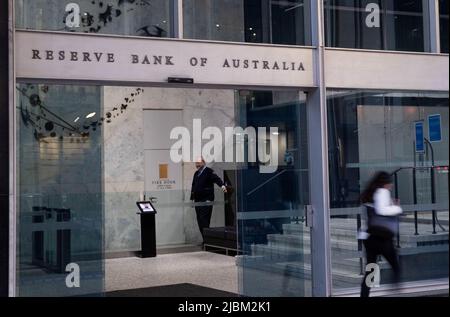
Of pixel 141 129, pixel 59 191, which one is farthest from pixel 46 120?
pixel 141 129

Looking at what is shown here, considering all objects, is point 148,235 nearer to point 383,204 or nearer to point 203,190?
point 203,190

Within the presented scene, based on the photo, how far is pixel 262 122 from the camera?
934 cm

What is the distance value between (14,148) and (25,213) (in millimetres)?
834

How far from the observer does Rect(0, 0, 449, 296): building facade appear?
26.2ft

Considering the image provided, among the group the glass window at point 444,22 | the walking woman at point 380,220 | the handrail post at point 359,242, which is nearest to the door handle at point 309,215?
the handrail post at point 359,242

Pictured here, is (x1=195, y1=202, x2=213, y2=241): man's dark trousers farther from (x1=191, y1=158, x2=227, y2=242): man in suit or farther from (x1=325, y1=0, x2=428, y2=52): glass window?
(x1=325, y1=0, x2=428, y2=52): glass window

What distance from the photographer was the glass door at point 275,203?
920cm

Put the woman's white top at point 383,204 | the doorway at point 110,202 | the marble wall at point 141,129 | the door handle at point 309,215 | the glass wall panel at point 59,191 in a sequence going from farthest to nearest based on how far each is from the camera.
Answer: the marble wall at point 141,129 → the door handle at point 309,215 → the doorway at point 110,202 → the glass wall panel at point 59,191 → the woman's white top at point 383,204

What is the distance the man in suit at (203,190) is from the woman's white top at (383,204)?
7152 mm

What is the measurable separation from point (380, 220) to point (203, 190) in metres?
7.59

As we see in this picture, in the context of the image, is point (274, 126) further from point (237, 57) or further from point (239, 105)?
point (237, 57)

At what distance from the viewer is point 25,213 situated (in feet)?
26.1

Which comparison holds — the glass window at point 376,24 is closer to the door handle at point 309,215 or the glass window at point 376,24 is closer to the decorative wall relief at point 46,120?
the door handle at point 309,215
